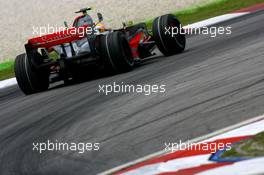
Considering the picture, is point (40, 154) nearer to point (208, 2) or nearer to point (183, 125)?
point (183, 125)

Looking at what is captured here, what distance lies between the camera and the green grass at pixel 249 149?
221 inches

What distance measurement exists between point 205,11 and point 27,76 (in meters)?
13.4

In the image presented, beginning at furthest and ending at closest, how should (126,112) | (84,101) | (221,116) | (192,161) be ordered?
1. (84,101)
2. (126,112)
3. (221,116)
4. (192,161)

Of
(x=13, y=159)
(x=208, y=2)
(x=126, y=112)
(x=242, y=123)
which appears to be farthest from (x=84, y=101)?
(x=208, y=2)

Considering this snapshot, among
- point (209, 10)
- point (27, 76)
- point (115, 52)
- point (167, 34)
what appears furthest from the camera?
point (209, 10)

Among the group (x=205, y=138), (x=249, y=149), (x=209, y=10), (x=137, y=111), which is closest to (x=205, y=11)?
(x=209, y=10)

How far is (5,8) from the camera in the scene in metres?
35.9

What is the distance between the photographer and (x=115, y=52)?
12875 millimetres

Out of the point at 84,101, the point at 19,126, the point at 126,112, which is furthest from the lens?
the point at 84,101

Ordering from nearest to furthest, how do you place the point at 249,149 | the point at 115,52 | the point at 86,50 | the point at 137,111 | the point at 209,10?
the point at 249,149, the point at 137,111, the point at 115,52, the point at 86,50, the point at 209,10

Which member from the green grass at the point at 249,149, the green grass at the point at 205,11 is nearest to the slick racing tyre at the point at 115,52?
the green grass at the point at 249,149

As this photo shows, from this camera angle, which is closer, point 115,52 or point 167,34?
point 115,52

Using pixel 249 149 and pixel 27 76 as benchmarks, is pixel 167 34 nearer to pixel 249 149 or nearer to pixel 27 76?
pixel 27 76

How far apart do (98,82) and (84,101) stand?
1.95m
